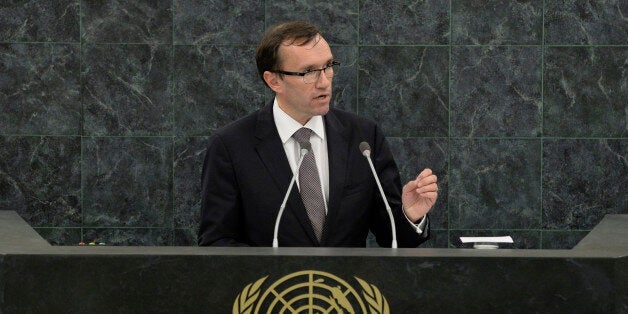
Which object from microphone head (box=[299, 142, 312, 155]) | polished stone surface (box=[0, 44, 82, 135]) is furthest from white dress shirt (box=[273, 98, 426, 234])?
polished stone surface (box=[0, 44, 82, 135])

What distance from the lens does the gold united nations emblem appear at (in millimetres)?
2930

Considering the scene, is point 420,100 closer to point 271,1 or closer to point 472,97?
point 472,97

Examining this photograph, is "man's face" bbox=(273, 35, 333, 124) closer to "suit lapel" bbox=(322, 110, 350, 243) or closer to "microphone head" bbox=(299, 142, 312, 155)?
"suit lapel" bbox=(322, 110, 350, 243)

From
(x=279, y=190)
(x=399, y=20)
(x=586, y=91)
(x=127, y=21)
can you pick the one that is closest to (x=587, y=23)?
(x=586, y=91)

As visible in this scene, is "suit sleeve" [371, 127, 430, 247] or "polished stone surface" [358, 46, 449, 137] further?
"polished stone surface" [358, 46, 449, 137]

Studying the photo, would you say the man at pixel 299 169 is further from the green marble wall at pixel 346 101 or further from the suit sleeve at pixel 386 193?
the green marble wall at pixel 346 101

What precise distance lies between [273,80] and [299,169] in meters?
0.36

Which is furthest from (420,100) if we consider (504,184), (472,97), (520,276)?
(520,276)

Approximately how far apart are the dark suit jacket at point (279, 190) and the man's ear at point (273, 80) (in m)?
0.11

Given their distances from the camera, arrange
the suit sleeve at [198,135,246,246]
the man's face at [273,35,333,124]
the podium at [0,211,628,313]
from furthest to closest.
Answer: the man's face at [273,35,333,124] → the suit sleeve at [198,135,246,246] → the podium at [0,211,628,313]

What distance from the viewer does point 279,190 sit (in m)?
3.93

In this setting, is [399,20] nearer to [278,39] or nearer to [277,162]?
[278,39]

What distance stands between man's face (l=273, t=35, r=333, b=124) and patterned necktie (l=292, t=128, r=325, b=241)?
0.63 feet

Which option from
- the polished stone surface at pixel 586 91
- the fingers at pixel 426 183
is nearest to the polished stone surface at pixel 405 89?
the polished stone surface at pixel 586 91
